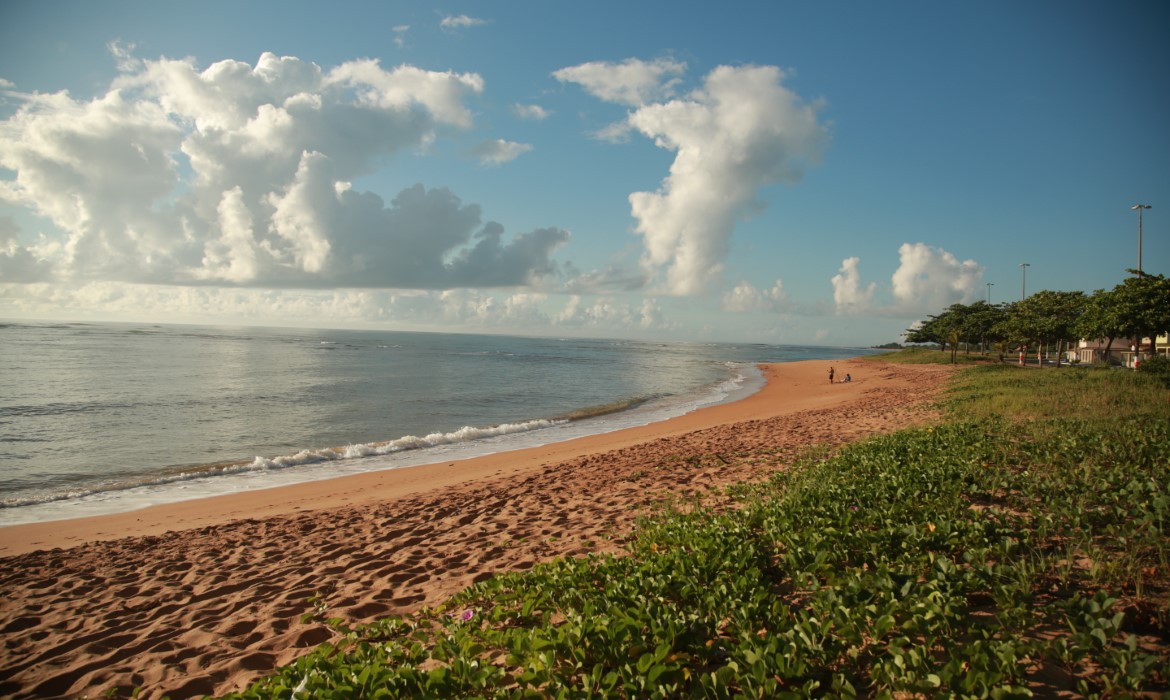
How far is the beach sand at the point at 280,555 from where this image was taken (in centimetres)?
468

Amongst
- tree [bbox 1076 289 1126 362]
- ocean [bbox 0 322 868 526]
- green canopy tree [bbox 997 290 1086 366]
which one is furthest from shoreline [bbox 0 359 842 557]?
green canopy tree [bbox 997 290 1086 366]

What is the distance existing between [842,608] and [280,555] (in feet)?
22.8

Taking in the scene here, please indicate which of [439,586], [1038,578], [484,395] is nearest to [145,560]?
[439,586]

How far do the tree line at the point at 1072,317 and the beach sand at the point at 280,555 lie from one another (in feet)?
61.0

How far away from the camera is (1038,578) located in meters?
3.76

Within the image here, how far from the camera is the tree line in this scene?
22188 mm

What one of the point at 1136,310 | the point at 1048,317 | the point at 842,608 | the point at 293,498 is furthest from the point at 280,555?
the point at 1048,317

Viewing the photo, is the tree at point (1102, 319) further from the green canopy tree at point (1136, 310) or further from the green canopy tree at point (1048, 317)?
the green canopy tree at point (1048, 317)

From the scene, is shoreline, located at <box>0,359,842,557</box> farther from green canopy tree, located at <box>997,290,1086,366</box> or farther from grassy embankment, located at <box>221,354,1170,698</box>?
green canopy tree, located at <box>997,290,1086,366</box>

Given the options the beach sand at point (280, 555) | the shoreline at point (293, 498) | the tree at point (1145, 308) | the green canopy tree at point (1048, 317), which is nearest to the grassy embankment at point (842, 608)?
the beach sand at point (280, 555)

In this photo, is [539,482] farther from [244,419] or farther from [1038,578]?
[244,419]

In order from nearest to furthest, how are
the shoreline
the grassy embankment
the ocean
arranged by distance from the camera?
the grassy embankment < the shoreline < the ocean

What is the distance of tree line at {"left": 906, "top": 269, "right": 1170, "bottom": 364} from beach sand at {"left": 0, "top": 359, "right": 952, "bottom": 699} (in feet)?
61.0

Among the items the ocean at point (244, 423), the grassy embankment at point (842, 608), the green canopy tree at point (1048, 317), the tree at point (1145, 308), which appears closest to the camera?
the grassy embankment at point (842, 608)
